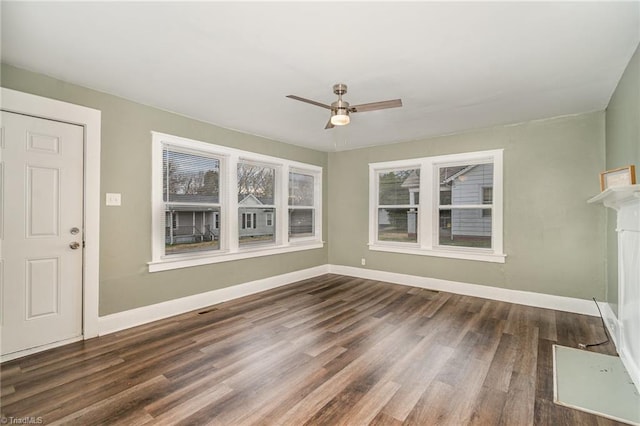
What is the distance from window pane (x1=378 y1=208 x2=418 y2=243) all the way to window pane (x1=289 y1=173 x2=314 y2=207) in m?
1.46

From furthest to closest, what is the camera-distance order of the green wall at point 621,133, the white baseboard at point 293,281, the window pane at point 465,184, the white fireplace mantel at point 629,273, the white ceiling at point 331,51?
the window pane at point 465,184 < the white baseboard at point 293,281 < the green wall at point 621,133 < the white fireplace mantel at point 629,273 < the white ceiling at point 331,51

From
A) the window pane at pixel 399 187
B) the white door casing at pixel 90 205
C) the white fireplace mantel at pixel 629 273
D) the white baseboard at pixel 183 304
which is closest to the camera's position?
the white fireplace mantel at pixel 629 273

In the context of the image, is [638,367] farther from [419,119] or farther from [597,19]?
[419,119]

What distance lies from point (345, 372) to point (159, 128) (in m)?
3.45

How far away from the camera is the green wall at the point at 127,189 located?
3027 mm

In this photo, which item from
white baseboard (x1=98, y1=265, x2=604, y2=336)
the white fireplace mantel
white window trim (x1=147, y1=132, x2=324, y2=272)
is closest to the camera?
the white fireplace mantel

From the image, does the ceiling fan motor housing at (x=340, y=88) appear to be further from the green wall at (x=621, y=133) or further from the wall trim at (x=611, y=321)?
the wall trim at (x=611, y=321)

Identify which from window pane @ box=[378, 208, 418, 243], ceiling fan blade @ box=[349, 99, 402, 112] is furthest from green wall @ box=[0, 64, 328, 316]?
window pane @ box=[378, 208, 418, 243]

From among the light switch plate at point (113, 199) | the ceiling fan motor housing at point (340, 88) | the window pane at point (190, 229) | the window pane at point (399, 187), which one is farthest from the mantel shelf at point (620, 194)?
the light switch plate at point (113, 199)

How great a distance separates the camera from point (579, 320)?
3611mm

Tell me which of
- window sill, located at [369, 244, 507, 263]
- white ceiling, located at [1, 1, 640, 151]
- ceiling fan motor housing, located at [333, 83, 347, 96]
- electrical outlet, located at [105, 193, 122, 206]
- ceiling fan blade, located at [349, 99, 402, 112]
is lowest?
window sill, located at [369, 244, 507, 263]

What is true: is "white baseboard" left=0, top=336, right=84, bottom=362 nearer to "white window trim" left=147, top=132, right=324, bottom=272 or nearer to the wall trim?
"white window trim" left=147, top=132, right=324, bottom=272

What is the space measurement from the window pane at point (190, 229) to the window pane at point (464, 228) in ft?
12.1

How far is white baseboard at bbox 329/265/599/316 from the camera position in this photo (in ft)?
12.7
